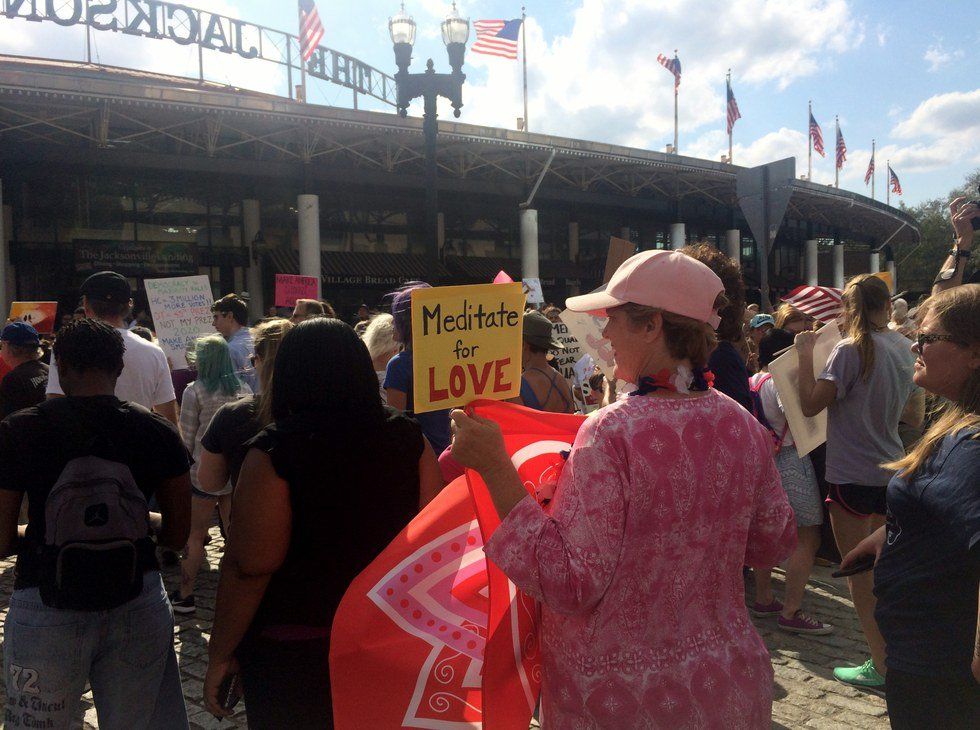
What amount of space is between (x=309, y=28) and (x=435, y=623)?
1011 inches

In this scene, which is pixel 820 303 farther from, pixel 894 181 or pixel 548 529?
pixel 894 181

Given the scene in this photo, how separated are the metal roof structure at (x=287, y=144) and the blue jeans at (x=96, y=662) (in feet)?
59.1

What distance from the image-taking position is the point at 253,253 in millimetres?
24688

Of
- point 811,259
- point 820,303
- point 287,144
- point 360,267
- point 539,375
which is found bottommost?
point 539,375

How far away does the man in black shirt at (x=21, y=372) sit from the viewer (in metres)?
5.79

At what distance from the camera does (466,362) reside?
2.19 meters

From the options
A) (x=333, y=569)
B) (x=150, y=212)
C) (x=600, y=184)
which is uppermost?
(x=600, y=184)

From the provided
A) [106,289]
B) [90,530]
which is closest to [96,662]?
[90,530]

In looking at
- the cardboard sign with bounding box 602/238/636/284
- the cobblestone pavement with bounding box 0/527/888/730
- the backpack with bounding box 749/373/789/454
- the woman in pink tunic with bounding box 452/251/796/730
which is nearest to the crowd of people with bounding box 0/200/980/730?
the woman in pink tunic with bounding box 452/251/796/730

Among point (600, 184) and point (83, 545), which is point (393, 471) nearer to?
point (83, 545)

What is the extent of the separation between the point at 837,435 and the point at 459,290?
312 cm

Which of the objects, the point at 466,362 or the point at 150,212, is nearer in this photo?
the point at 466,362

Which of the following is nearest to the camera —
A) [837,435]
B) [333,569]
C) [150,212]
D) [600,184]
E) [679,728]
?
[679,728]

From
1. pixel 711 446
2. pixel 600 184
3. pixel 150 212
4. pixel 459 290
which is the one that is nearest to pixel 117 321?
pixel 459 290
